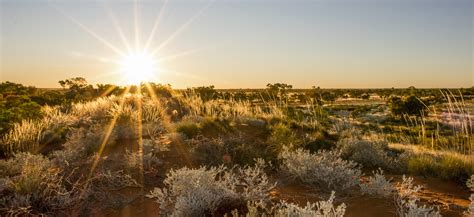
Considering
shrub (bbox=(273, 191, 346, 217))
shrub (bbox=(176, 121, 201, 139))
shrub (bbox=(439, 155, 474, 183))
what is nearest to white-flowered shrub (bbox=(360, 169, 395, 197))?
shrub (bbox=(273, 191, 346, 217))

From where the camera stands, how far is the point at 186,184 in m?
4.99

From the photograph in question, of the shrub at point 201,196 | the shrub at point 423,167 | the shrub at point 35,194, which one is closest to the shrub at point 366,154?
the shrub at point 423,167

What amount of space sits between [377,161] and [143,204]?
5.68m

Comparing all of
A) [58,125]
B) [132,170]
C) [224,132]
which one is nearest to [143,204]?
[132,170]

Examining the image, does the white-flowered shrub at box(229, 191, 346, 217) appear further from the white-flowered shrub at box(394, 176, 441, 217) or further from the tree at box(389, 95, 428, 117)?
the tree at box(389, 95, 428, 117)

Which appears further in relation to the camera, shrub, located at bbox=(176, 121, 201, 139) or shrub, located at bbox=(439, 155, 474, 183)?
shrub, located at bbox=(176, 121, 201, 139)

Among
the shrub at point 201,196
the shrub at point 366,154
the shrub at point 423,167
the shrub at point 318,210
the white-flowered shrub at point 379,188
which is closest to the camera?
the shrub at point 318,210

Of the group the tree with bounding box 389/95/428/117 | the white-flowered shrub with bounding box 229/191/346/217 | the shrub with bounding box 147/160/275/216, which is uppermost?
the white-flowered shrub with bounding box 229/191/346/217

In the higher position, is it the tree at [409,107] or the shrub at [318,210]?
the shrub at [318,210]

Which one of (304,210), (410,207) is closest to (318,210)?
(304,210)

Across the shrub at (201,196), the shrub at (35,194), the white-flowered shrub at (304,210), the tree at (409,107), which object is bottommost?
the tree at (409,107)

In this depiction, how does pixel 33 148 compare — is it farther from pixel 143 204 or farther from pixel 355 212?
pixel 355 212

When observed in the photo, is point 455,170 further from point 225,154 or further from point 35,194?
point 35,194

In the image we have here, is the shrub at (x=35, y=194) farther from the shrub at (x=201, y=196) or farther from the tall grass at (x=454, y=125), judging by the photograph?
the tall grass at (x=454, y=125)
